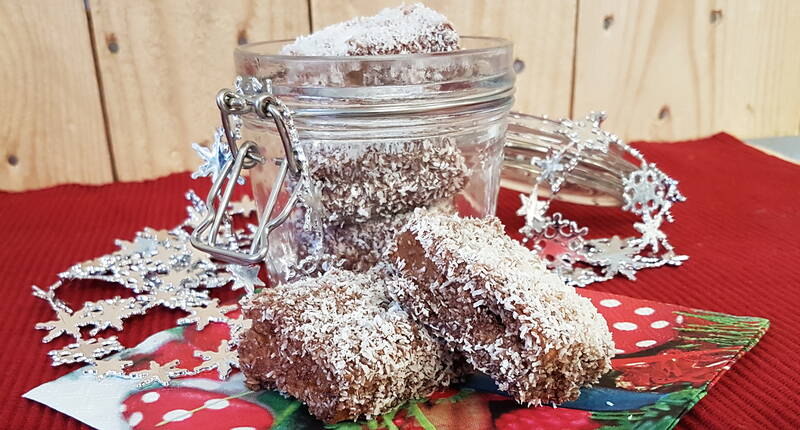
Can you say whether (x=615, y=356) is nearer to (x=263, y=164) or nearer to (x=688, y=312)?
(x=688, y=312)

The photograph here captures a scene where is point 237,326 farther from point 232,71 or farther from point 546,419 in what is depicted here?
point 232,71

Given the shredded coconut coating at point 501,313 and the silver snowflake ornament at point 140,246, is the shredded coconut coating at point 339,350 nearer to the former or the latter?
the shredded coconut coating at point 501,313

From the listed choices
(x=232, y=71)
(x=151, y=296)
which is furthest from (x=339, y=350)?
(x=232, y=71)

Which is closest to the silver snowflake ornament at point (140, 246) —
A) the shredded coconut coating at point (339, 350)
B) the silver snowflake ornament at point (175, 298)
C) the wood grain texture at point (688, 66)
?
the silver snowflake ornament at point (175, 298)

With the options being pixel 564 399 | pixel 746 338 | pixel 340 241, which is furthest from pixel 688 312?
pixel 340 241

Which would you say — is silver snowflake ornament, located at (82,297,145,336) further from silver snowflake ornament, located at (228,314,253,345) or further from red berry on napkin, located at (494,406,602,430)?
red berry on napkin, located at (494,406,602,430)

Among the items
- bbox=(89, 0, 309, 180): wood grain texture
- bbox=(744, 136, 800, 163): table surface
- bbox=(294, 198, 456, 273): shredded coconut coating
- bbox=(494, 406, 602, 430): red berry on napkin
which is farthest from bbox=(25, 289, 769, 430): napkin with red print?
bbox=(744, 136, 800, 163): table surface
